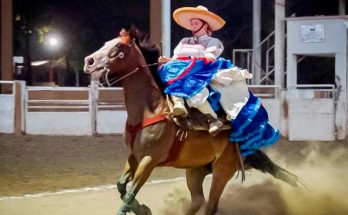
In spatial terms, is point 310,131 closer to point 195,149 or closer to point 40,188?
point 40,188

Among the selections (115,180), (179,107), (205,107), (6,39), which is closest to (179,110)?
(179,107)

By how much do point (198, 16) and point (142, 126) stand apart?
4.50ft

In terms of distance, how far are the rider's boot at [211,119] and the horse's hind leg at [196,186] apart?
783 mm

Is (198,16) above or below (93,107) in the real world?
above

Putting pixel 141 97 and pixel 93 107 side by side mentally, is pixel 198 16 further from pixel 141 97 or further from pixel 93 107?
pixel 93 107

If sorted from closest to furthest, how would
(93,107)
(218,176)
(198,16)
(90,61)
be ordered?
(90,61) < (198,16) < (218,176) < (93,107)

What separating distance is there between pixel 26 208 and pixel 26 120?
9.44 m

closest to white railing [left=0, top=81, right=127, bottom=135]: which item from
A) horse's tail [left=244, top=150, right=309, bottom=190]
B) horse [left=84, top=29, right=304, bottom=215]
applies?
horse's tail [left=244, top=150, right=309, bottom=190]

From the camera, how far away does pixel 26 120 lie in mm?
17516

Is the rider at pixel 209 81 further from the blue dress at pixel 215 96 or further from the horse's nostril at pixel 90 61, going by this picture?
the horse's nostril at pixel 90 61

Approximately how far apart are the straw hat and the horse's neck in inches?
30.3

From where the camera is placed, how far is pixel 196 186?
296 inches

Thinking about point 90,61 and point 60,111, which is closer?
point 90,61

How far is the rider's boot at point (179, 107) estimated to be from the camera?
6736 millimetres
